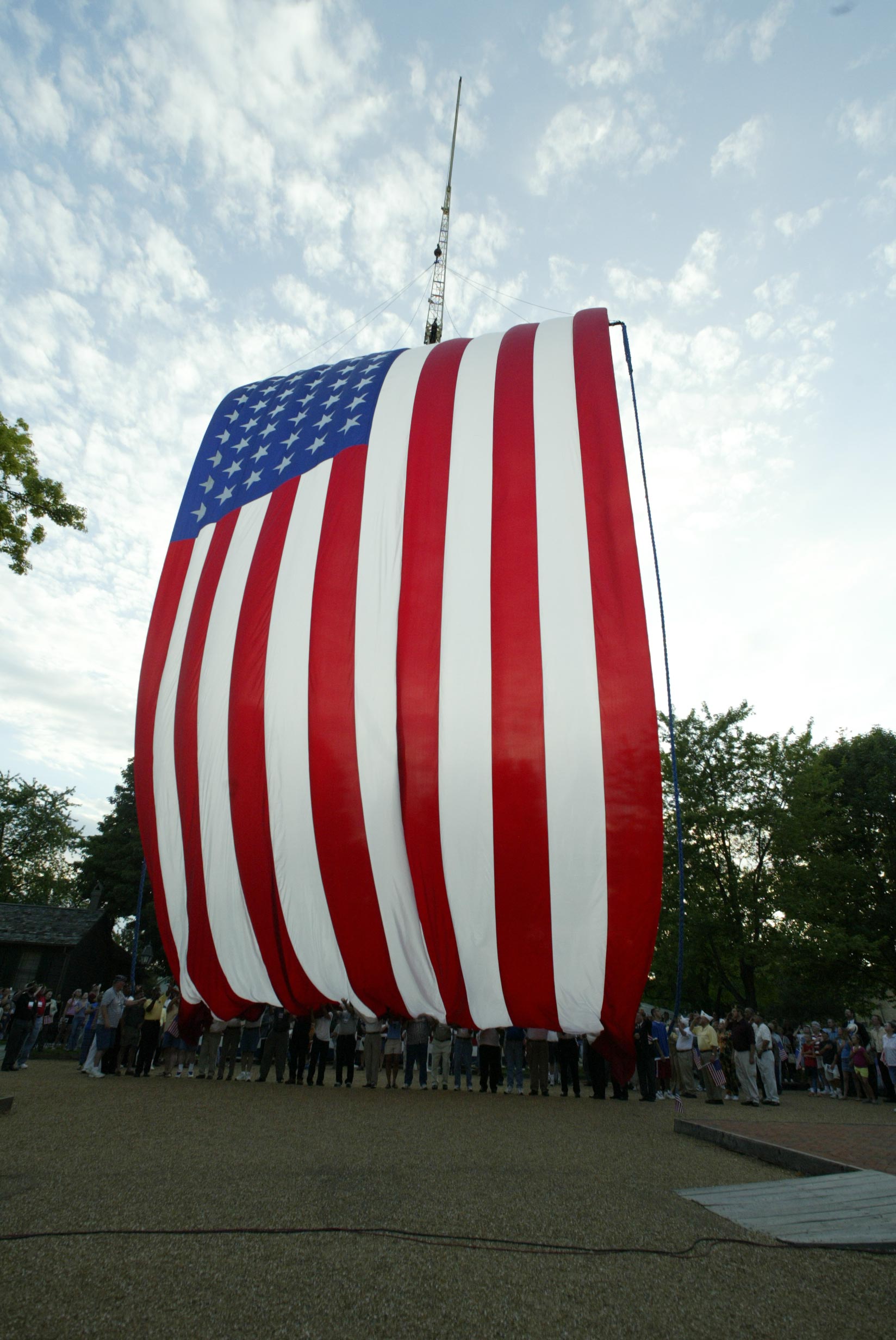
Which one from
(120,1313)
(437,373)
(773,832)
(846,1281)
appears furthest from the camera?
(773,832)

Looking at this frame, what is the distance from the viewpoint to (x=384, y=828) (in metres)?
7.35

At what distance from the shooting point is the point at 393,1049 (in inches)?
414

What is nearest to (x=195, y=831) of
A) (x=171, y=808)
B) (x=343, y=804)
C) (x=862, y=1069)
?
(x=171, y=808)

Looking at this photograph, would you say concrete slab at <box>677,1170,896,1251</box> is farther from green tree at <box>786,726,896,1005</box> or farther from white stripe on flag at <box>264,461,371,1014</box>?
green tree at <box>786,726,896,1005</box>

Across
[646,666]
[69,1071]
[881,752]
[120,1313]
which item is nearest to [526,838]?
[646,666]

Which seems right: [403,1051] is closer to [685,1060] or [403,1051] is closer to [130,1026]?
[130,1026]

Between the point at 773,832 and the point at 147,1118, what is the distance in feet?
67.2

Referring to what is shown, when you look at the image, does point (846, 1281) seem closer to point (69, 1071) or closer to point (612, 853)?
point (612, 853)

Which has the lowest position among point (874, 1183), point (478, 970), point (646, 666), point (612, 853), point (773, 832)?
point (874, 1183)

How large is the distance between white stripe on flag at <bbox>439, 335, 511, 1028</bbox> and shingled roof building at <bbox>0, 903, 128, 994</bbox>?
866 inches

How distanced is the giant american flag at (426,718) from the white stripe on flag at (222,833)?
0.03 metres

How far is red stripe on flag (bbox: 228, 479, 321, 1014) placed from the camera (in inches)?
307

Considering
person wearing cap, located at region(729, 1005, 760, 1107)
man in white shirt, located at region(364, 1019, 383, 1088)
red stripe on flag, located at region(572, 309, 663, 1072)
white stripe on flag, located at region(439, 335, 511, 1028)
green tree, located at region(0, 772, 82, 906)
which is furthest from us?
green tree, located at region(0, 772, 82, 906)

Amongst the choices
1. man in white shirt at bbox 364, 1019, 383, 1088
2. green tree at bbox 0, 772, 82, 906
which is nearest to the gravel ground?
man in white shirt at bbox 364, 1019, 383, 1088
